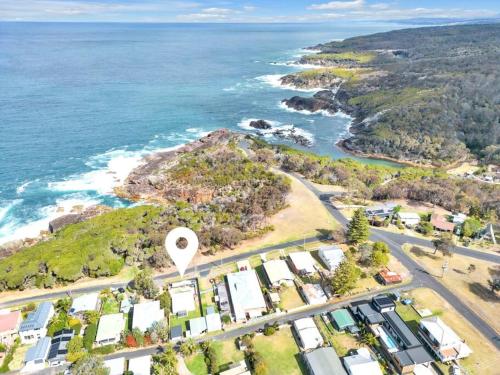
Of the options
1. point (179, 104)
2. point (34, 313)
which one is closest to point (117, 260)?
point (34, 313)

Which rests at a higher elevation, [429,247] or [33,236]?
[429,247]

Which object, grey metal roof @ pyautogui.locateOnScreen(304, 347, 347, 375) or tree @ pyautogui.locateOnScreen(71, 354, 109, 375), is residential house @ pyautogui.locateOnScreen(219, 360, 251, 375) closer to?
grey metal roof @ pyautogui.locateOnScreen(304, 347, 347, 375)

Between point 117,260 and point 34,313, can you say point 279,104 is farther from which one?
point 34,313

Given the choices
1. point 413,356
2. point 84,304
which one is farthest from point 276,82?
point 413,356

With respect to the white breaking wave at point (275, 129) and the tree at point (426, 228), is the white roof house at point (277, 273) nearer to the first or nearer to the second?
the tree at point (426, 228)

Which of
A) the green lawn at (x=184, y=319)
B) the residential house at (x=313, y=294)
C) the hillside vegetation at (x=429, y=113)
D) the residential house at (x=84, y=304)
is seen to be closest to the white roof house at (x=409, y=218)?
the residential house at (x=313, y=294)

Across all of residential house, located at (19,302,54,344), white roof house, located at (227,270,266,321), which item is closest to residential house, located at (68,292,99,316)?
residential house, located at (19,302,54,344)

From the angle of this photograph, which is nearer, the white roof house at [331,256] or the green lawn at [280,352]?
the green lawn at [280,352]
